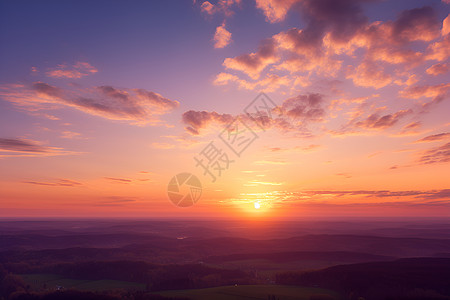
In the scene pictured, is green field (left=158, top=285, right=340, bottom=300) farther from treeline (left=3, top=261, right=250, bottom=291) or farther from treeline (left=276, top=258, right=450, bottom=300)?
treeline (left=3, top=261, right=250, bottom=291)

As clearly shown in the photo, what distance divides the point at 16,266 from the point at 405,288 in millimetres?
194339

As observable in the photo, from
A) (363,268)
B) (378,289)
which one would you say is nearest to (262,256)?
(363,268)

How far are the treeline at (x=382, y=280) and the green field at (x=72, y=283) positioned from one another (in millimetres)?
72135

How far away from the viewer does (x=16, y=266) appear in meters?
151

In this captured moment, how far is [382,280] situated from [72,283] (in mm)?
136807

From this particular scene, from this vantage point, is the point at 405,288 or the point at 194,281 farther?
the point at 194,281

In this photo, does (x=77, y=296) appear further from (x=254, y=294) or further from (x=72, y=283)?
(x=254, y=294)

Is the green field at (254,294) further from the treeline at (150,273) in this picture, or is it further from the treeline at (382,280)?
the treeline at (150,273)

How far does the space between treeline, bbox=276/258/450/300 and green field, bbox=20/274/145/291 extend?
72135mm

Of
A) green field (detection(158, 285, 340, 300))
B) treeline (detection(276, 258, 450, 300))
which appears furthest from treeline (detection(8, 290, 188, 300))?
treeline (detection(276, 258, 450, 300))

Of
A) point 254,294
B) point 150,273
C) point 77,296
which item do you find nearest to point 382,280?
point 254,294

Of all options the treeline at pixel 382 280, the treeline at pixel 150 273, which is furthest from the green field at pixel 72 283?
the treeline at pixel 382 280

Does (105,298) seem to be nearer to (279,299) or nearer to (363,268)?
(279,299)

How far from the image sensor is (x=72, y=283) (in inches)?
4906
